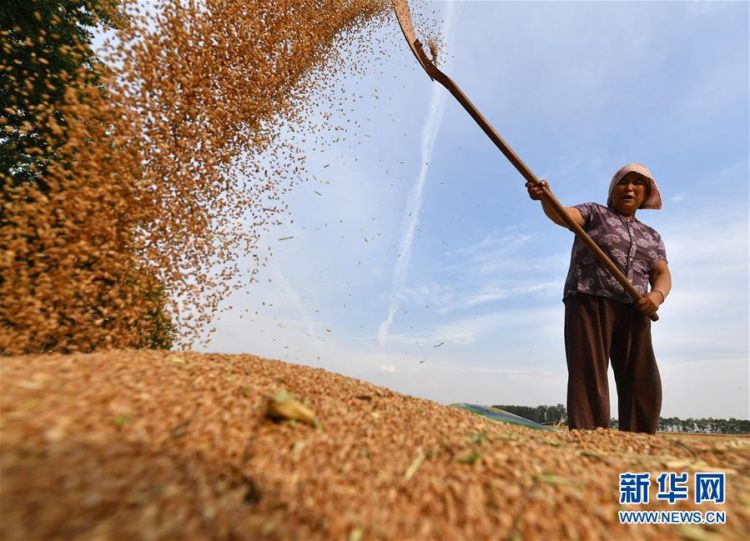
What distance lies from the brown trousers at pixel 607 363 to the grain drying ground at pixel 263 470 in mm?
1373

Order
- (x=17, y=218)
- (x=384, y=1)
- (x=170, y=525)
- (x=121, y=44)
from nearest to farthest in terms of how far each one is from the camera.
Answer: (x=170, y=525)
(x=17, y=218)
(x=121, y=44)
(x=384, y=1)

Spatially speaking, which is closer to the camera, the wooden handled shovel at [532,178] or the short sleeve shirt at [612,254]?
the wooden handled shovel at [532,178]

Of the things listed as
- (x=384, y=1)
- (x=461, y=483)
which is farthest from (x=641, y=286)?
(x=384, y=1)

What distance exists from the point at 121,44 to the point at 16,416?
334 centimetres

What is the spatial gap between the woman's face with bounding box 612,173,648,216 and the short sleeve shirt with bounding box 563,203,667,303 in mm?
93

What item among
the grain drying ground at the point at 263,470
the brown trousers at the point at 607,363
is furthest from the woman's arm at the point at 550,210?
the grain drying ground at the point at 263,470

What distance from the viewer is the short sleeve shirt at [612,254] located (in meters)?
3.89

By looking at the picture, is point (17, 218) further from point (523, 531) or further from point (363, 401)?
point (523, 531)

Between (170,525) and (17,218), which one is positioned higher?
(17,218)

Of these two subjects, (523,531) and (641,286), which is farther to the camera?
(641,286)

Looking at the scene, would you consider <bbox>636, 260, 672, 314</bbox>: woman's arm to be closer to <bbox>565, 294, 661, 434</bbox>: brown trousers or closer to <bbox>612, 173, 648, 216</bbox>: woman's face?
<bbox>565, 294, 661, 434</bbox>: brown trousers

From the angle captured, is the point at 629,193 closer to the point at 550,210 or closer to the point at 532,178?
the point at 550,210

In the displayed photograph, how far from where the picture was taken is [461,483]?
1.59 m

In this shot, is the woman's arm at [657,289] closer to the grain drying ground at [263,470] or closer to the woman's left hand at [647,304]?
the woman's left hand at [647,304]
